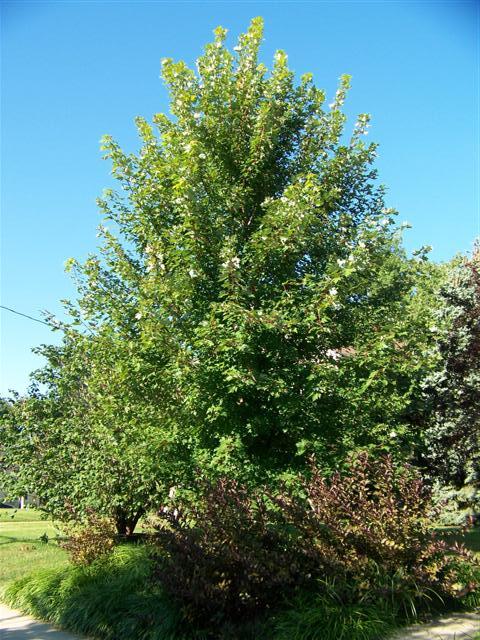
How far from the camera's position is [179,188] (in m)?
7.51

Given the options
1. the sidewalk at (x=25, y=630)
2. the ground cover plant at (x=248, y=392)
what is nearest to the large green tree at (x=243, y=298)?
the ground cover plant at (x=248, y=392)

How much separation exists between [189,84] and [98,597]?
7.55m

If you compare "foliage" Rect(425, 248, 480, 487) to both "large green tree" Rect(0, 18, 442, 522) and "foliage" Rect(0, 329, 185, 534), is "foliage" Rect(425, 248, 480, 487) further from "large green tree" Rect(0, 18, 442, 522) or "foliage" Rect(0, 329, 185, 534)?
"foliage" Rect(0, 329, 185, 534)

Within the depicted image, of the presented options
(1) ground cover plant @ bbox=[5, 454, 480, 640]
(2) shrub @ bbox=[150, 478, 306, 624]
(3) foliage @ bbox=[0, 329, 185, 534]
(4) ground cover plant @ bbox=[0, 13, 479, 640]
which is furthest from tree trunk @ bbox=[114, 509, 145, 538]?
(2) shrub @ bbox=[150, 478, 306, 624]

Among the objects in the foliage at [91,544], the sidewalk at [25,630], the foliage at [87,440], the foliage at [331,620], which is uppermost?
the foliage at [87,440]

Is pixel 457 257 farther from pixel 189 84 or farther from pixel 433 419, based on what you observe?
pixel 189 84

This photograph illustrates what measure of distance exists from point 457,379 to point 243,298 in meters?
7.26

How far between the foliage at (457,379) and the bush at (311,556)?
20.0 ft

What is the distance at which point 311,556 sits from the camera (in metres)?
5.24

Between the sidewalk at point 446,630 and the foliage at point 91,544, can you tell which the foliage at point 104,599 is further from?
the sidewalk at point 446,630

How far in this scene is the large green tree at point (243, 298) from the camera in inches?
268

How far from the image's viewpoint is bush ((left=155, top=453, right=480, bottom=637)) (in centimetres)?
497

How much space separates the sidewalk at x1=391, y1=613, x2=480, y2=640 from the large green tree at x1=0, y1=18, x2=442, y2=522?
7.18 feet

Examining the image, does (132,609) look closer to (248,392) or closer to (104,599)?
(104,599)
